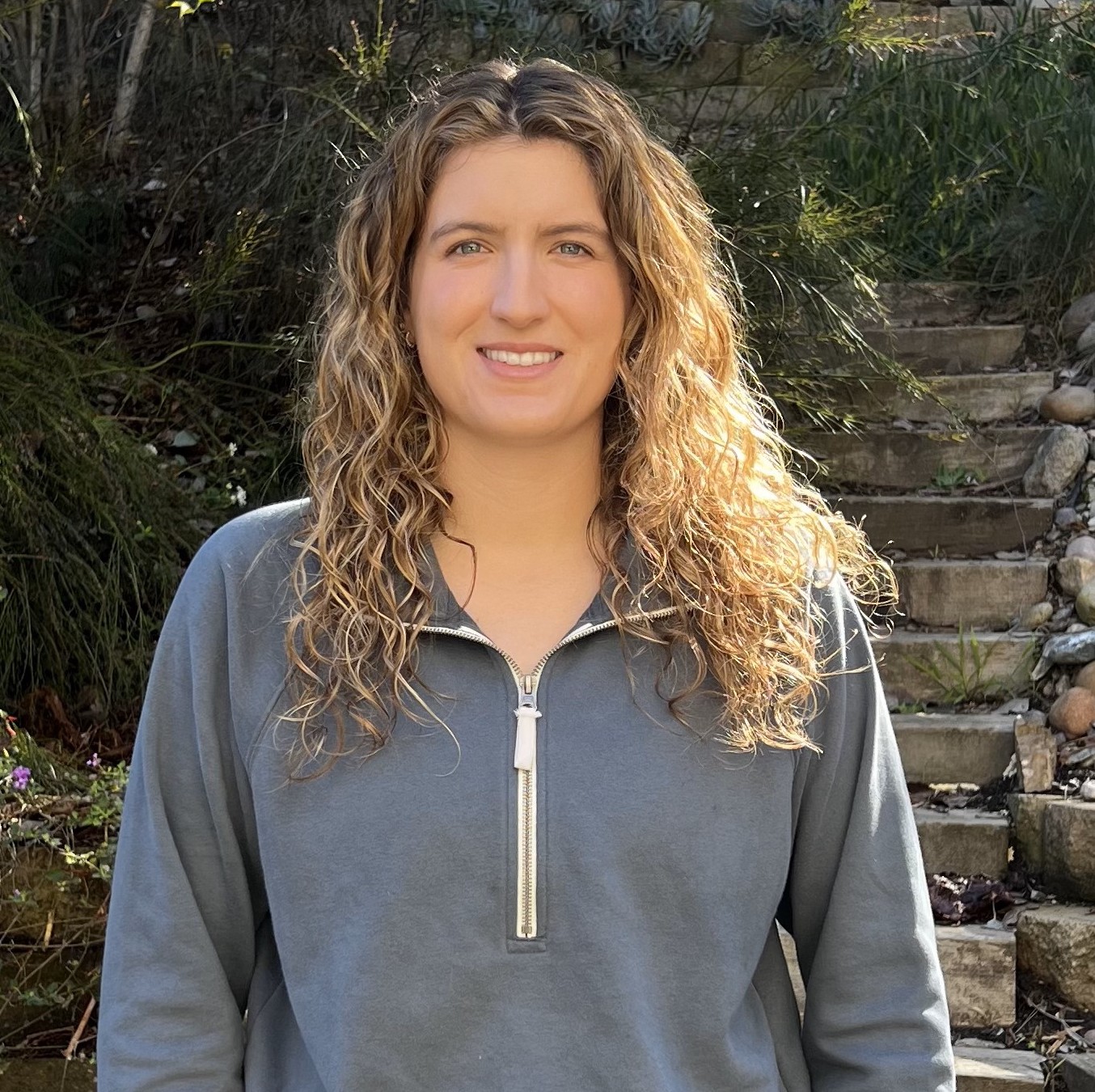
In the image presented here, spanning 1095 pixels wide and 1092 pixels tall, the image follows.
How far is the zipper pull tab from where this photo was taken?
4.60ft

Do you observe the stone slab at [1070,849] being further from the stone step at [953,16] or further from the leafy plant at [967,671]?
the stone step at [953,16]

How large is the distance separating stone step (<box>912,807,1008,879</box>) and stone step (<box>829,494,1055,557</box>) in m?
1.21

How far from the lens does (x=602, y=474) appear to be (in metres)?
1.65

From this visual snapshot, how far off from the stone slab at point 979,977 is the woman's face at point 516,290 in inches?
78.9

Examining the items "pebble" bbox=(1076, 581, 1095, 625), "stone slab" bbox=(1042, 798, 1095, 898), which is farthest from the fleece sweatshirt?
"pebble" bbox=(1076, 581, 1095, 625)

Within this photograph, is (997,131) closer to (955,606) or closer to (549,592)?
(955,606)

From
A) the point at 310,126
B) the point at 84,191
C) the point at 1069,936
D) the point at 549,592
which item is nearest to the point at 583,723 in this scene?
the point at 549,592

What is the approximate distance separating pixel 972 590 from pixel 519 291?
3.02 metres

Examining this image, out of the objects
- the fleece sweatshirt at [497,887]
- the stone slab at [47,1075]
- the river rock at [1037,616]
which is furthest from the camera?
the river rock at [1037,616]

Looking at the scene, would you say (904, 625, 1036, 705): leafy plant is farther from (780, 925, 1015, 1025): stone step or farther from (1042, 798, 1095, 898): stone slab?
(780, 925, 1015, 1025): stone step

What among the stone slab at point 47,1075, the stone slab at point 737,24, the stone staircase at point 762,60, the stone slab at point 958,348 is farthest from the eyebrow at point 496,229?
the stone slab at point 737,24

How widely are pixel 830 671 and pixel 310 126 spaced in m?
2.60

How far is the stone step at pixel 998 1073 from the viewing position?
9.32 ft

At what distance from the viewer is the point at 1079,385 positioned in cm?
486
